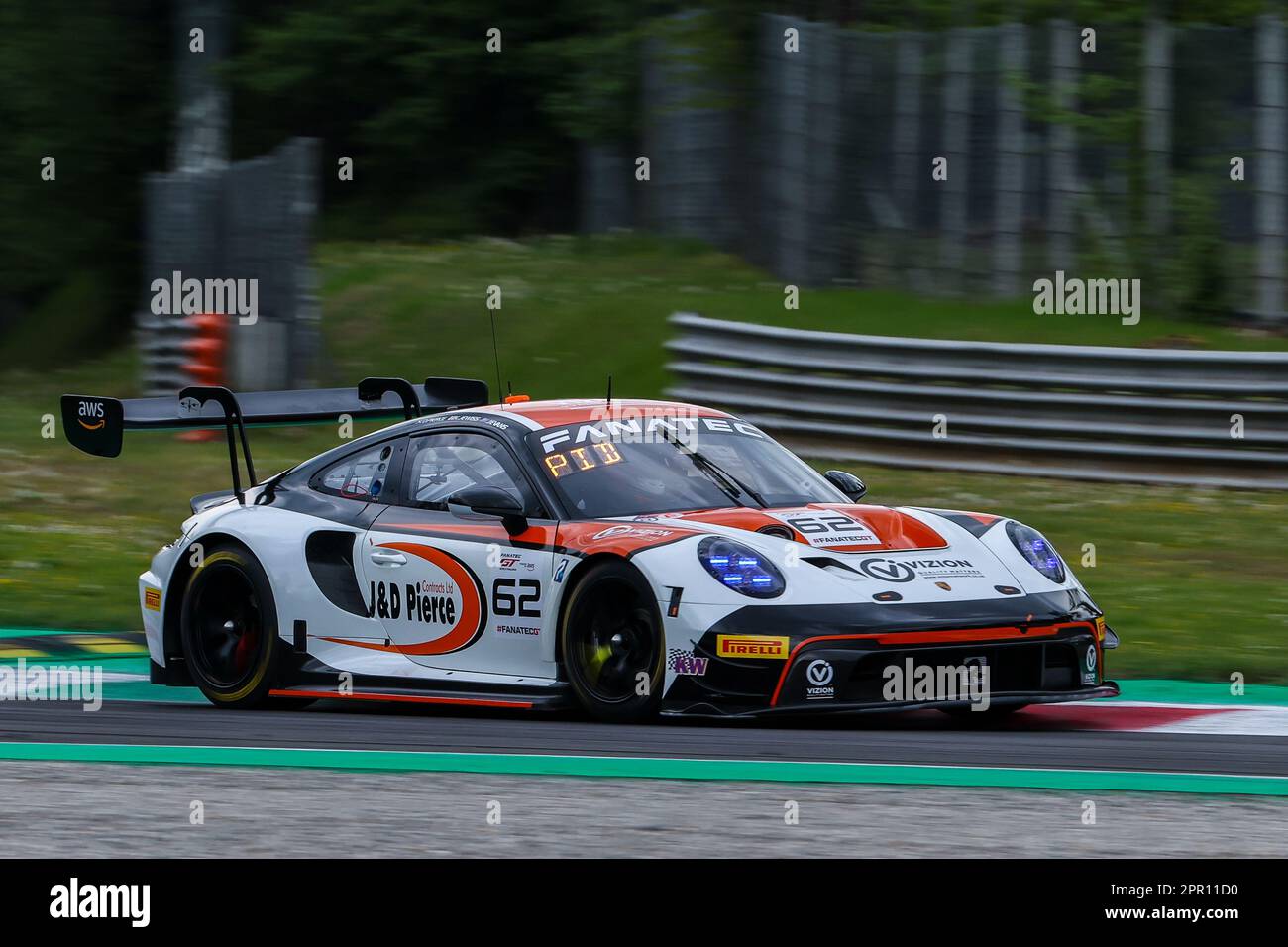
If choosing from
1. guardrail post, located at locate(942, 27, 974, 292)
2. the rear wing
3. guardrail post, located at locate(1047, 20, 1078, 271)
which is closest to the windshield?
the rear wing

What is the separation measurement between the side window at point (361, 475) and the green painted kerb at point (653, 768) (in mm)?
1871

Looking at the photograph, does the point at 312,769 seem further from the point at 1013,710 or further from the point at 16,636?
the point at 16,636

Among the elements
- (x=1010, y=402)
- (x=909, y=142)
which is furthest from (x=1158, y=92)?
(x=1010, y=402)

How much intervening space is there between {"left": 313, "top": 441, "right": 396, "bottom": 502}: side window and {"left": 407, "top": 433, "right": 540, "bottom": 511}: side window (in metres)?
0.15

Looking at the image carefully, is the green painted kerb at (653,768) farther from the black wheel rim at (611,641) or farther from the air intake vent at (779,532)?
the air intake vent at (779,532)

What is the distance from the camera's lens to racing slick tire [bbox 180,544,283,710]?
27.0 feet

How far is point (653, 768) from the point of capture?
5.94 metres

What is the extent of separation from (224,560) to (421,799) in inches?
123

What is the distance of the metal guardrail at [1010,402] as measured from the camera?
44.1 feet

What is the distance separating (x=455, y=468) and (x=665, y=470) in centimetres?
85

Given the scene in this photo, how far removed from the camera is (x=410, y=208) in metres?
27.7

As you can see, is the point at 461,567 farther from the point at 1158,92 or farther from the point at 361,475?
the point at 1158,92
